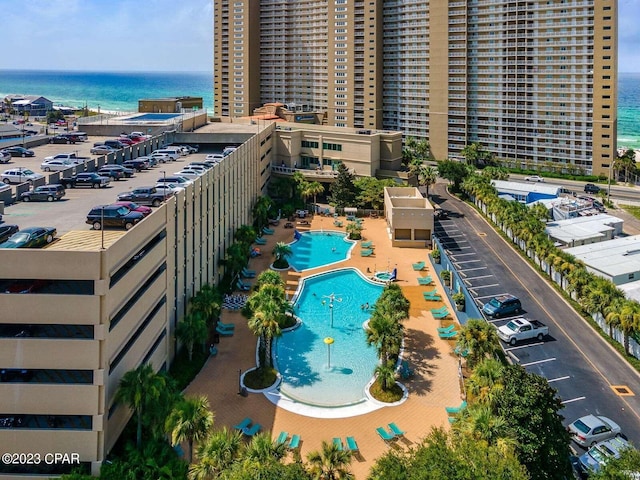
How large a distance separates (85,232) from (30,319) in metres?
6.89

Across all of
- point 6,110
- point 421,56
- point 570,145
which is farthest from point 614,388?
point 6,110

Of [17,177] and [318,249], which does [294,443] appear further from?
[318,249]

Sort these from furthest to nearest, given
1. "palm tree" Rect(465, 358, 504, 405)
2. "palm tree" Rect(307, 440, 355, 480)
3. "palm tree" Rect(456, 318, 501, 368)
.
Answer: "palm tree" Rect(456, 318, 501, 368) → "palm tree" Rect(465, 358, 504, 405) → "palm tree" Rect(307, 440, 355, 480)

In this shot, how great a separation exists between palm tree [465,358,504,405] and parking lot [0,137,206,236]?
24.5m

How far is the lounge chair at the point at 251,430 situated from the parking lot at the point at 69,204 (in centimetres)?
1543

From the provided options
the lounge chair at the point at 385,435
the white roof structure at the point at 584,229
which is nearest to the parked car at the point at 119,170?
the lounge chair at the point at 385,435

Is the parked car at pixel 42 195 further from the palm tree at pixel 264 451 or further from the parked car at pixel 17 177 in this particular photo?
the palm tree at pixel 264 451

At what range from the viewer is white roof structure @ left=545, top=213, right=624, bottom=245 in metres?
62.8

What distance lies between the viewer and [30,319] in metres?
24.8

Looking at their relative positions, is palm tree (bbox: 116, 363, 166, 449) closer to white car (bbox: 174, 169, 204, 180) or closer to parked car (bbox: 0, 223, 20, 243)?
parked car (bbox: 0, 223, 20, 243)

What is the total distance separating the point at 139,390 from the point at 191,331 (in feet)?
32.7

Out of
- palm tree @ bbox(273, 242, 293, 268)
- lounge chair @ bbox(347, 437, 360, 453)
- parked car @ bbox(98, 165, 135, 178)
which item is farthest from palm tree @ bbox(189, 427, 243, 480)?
palm tree @ bbox(273, 242, 293, 268)

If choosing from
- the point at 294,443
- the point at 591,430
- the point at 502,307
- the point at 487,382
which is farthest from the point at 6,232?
the point at 502,307

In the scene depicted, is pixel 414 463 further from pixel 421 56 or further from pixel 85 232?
pixel 421 56
